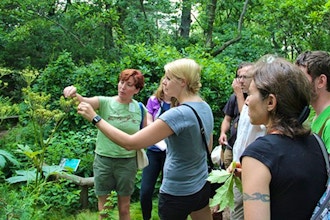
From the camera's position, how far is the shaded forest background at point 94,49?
5.60 m

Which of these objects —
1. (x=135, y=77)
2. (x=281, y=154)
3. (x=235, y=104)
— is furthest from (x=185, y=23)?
(x=281, y=154)

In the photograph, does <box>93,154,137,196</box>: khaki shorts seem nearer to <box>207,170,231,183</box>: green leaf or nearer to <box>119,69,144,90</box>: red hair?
<box>119,69,144,90</box>: red hair

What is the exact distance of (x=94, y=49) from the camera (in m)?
7.90

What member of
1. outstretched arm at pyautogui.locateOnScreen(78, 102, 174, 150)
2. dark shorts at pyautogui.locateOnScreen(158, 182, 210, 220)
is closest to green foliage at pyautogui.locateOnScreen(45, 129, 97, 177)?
dark shorts at pyautogui.locateOnScreen(158, 182, 210, 220)

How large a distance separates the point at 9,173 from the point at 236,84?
3549mm

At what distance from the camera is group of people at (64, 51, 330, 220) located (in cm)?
135

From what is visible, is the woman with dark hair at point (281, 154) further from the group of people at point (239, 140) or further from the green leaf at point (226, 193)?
the green leaf at point (226, 193)

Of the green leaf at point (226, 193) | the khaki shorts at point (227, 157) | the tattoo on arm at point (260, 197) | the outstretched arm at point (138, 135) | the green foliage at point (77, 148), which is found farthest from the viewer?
the green foliage at point (77, 148)

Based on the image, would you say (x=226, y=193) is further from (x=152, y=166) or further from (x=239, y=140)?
(x=152, y=166)

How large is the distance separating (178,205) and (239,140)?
2.19 ft

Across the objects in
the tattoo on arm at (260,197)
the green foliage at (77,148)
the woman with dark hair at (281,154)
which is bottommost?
the green foliage at (77,148)

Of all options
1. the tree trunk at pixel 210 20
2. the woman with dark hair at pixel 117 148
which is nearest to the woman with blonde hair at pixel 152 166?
the woman with dark hair at pixel 117 148

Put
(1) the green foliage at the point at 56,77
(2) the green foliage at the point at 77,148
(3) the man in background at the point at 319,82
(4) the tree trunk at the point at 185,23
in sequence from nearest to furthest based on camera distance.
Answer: (3) the man in background at the point at 319,82 → (2) the green foliage at the point at 77,148 → (1) the green foliage at the point at 56,77 → (4) the tree trunk at the point at 185,23

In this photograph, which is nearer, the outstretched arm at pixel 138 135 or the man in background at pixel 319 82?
the man in background at pixel 319 82
